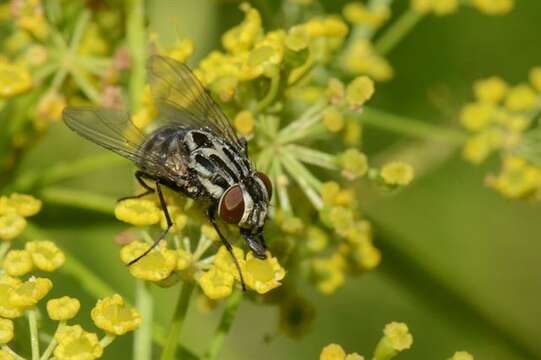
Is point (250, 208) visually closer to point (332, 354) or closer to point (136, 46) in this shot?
point (332, 354)

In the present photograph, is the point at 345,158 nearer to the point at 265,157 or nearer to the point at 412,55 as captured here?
the point at 265,157

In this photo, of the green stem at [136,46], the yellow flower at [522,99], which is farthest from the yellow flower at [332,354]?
the yellow flower at [522,99]

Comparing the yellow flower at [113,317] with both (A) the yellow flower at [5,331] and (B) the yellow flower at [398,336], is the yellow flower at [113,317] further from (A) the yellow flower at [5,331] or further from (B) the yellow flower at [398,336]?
(B) the yellow flower at [398,336]

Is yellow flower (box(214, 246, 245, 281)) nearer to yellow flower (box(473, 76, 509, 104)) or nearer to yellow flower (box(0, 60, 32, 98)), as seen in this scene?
yellow flower (box(0, 60, 32, 98))

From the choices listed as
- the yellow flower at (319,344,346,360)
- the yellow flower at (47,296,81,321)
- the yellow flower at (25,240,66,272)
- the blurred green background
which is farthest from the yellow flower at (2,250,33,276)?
the blurred green background

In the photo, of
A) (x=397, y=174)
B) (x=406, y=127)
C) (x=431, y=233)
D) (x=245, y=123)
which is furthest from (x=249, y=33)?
(x=431, y=233)
